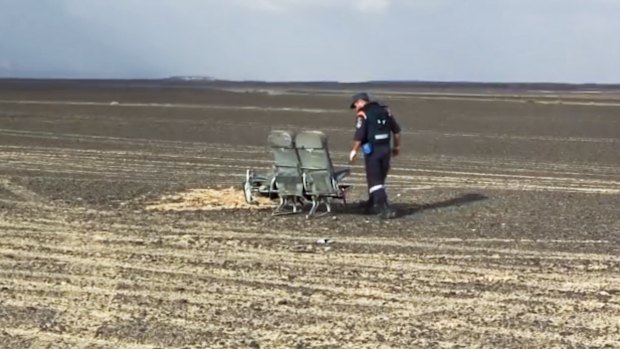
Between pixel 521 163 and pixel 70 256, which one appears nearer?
pixel 70 256

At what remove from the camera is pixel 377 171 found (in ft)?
45.4

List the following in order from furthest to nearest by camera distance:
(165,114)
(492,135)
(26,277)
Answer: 1. (165,114)
2. (492,135)
3. (26,277)

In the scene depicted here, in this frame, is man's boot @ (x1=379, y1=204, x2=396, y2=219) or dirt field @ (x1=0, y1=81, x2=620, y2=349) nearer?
dirt field @ (x1=0, y1=81, x2=620, y2=349)

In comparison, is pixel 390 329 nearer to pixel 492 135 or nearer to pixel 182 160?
pixel 182 160

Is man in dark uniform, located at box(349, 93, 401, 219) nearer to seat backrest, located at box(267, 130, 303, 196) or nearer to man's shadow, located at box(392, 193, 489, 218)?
man's shadow, located at box(392, 193, 489, 218)

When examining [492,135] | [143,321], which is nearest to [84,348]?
[143,321]

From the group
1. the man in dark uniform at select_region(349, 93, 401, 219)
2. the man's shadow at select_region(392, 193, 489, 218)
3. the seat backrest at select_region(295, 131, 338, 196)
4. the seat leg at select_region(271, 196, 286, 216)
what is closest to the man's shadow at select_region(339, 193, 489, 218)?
the man's shadow at select_region(392, 193, 489, 218)

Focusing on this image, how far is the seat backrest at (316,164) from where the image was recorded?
14039 mm

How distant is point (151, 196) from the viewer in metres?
15.9

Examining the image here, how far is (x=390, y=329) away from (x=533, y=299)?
1.67m

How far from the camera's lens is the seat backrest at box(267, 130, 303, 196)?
14117mm

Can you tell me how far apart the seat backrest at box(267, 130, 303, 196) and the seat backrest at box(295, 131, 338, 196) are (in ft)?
0.30

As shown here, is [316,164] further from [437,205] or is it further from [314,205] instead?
[437,205]

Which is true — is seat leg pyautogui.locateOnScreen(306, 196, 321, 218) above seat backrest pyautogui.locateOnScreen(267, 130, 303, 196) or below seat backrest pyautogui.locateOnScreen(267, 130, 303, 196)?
below
